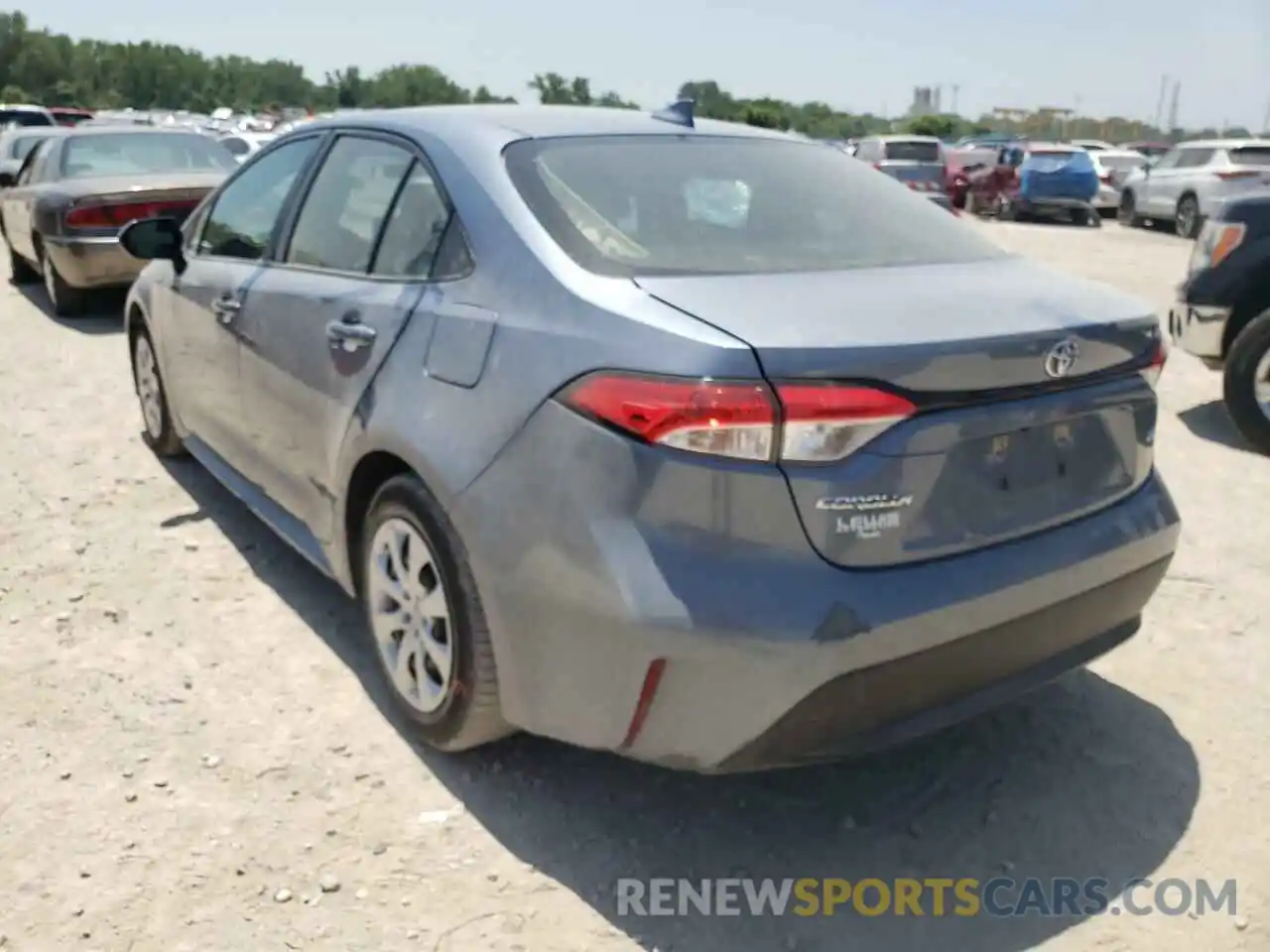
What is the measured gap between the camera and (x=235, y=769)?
2.95 metres

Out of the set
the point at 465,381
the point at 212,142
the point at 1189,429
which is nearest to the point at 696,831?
the point at 465,381

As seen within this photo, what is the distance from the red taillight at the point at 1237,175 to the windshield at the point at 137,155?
49.9 ft

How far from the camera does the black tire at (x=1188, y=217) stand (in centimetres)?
1823

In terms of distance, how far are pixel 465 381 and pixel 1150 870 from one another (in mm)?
1908

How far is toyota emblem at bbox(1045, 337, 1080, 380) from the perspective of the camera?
7.89 ft

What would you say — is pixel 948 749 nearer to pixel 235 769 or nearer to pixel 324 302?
pixel 235 769

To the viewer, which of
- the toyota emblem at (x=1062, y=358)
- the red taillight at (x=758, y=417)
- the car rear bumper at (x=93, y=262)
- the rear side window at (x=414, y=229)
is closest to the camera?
the red taillight at (x=758, y=417)

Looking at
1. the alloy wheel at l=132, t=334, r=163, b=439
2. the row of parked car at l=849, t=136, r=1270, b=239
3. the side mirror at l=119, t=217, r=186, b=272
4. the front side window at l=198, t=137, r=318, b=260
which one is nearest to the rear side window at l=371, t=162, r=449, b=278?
the front side window at l=198, t=137, r=318, b=260

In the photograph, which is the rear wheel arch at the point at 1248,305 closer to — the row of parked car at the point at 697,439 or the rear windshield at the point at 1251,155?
the row of parked car at the point at 697,439

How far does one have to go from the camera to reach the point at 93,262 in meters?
8.55

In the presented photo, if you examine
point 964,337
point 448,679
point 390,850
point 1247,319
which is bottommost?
point 390,850

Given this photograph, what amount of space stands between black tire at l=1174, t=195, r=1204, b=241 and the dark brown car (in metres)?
15.1

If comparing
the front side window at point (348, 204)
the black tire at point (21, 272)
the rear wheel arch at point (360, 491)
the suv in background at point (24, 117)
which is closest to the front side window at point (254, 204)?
the front side window at point (348, 204)

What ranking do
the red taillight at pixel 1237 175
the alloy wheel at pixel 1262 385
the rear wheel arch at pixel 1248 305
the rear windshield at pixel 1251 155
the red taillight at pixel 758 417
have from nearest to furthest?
1. the red taillight at pixel 758 417
2. the alloy wheel at pixel 1262 385
3. the rear wheel arch at pixel 1248 305
4. the red taillight at pixel 1237 175
5. the rear windshield at pixel 1251 155
